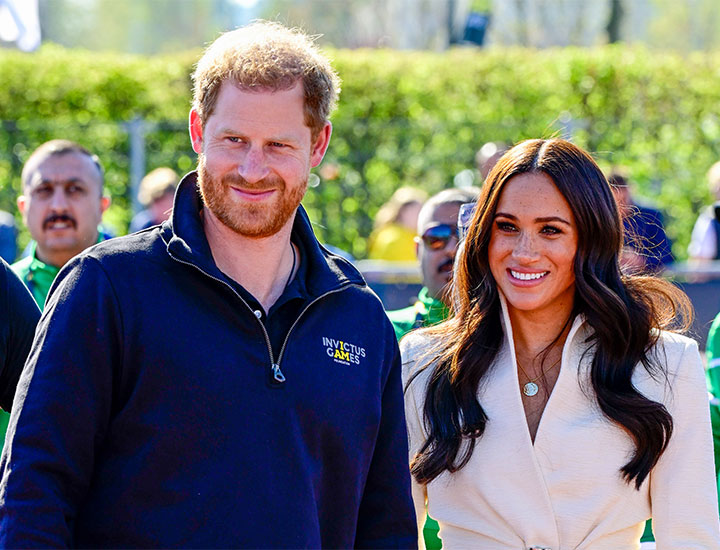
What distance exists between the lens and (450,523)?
3.31 m

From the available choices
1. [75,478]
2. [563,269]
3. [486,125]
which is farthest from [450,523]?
[486,125]

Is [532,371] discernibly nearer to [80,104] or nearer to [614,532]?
[614,532]

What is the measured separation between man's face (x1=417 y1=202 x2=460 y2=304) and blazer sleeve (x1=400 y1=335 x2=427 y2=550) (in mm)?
1016

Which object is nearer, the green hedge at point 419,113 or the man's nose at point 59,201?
the man's nose at point 59,201

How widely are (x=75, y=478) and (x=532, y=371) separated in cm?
170

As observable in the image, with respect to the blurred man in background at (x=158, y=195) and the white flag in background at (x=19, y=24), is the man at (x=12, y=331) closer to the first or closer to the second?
the blurred man in background at (x=158, y=195)

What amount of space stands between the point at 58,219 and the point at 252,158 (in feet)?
9.59

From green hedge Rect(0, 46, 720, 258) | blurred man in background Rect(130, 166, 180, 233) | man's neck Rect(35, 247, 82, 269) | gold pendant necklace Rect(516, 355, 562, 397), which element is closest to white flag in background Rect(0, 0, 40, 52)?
green hedge Rect(0, 46, 720, 258)

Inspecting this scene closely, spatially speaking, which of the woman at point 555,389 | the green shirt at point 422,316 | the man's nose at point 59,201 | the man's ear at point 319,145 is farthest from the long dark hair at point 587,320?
the man's nose at point 59,201

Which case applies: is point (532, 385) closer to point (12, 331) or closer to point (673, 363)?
point (673, 363)

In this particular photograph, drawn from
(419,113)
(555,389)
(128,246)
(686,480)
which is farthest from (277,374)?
(419,113)

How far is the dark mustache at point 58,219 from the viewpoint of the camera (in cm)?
520

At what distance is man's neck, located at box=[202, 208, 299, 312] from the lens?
8.60ft

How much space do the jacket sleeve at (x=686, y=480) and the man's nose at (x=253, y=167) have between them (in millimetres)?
1566
